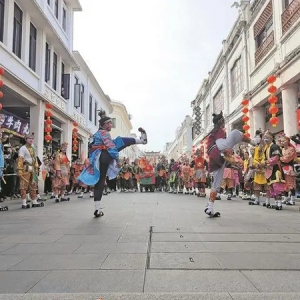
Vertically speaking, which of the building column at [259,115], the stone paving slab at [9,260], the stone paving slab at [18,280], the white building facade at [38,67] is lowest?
the stone paving slab at [18,280]

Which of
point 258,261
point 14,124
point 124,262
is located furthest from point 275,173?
point 14,124

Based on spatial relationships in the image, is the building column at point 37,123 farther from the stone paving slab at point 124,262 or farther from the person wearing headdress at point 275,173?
the stone paving slab at point 124,262

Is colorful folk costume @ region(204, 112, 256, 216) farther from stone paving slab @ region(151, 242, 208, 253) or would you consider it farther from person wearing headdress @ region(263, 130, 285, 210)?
stone paving slab @ region(151, 242, 208, 253)

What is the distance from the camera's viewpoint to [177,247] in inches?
142

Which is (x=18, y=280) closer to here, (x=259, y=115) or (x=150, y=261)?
(x=150, y=261)

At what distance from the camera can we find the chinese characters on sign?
12.8 meters

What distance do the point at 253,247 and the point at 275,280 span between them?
1.09 m

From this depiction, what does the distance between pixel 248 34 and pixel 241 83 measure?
2.80 meters

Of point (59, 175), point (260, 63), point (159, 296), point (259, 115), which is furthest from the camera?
point (259, 115)

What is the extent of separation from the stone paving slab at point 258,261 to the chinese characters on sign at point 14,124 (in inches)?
450

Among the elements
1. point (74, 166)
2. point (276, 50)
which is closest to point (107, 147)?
point (74, 166)

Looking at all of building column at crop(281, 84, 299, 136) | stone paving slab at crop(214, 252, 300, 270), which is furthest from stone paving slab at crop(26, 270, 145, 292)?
building column at crop(281, 84, 299, 136)

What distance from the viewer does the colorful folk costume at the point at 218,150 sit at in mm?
6168

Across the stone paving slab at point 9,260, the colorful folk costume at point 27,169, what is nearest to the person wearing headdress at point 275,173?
the colorful folk costume at point 27,169
